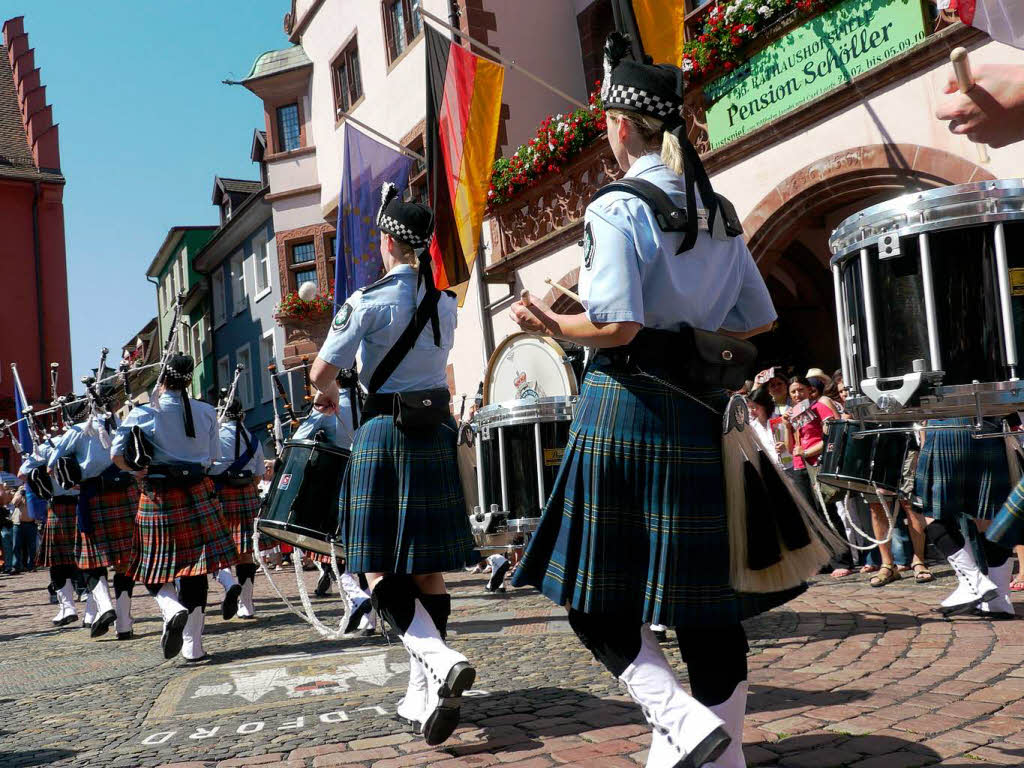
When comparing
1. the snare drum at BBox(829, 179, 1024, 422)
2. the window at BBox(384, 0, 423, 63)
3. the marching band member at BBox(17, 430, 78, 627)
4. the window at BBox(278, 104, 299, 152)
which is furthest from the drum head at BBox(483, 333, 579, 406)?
the window at BBox(278, 104, 299, 152)

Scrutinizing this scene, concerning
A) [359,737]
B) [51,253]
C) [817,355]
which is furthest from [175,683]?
[51,253]

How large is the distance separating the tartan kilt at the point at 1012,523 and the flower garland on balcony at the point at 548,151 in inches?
302

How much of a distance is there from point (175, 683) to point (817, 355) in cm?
1074

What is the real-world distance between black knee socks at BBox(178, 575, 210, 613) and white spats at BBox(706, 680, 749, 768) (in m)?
4.72

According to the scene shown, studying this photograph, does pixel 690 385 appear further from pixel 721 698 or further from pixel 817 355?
pixel 817 355

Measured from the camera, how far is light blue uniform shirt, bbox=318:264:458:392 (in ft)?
A: 13.0

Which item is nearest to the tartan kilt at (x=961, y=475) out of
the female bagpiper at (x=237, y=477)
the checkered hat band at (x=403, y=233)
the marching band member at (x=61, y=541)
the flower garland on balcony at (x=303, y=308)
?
the checkered hat band at (x=403, y=233)

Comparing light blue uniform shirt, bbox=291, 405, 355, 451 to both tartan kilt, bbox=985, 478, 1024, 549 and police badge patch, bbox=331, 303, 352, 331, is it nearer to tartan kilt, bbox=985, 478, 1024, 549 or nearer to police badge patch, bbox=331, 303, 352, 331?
police badge patch, bbox=331, 303, 352, 331

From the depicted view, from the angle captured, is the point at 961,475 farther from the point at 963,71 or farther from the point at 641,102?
the point at 641,102

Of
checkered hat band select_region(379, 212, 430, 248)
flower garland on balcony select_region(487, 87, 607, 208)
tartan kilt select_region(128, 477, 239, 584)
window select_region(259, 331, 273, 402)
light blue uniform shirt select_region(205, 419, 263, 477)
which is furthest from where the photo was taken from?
window select_region(259, 331, 273, 402)

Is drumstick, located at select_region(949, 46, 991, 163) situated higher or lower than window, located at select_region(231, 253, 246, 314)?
lower

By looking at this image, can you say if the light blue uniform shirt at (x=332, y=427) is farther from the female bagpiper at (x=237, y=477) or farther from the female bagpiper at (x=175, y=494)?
the female bagpiper at (x=237, y=477)

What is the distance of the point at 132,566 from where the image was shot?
24.9 ft

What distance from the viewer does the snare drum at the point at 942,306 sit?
289cm
